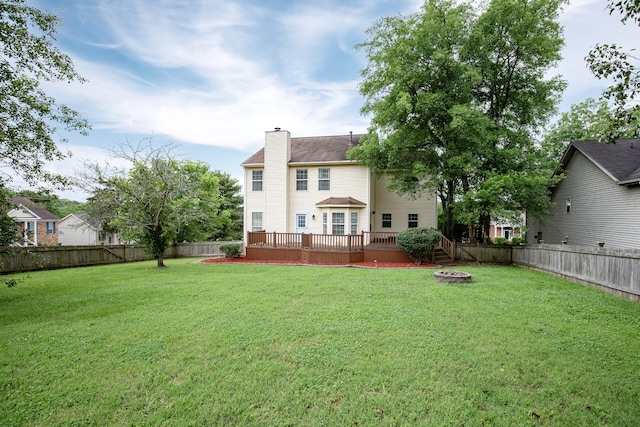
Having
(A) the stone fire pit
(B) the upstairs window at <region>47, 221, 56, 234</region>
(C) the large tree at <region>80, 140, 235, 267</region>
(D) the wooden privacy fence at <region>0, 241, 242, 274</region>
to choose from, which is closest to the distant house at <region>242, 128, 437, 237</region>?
(C) the large tree at <region>80, 140, 235, 267</region>

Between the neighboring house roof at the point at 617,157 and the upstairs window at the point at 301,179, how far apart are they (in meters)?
13.7

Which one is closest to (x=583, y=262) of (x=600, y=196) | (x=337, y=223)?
(x=600, y=196)

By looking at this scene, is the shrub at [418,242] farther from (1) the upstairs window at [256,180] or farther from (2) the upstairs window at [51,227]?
(2) the upstairs window at [51,227]

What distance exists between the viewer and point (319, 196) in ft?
59.9

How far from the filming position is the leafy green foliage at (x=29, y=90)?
6836 mm

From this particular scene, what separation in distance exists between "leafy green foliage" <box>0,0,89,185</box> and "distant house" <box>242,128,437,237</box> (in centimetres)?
1116

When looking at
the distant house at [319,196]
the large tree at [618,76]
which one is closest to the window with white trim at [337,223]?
the distant house at [319,196]

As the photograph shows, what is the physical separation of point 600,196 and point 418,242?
327 inches

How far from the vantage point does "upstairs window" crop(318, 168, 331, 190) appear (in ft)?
59.9

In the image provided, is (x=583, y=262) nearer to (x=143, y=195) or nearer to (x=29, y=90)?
(x=29, y=90)

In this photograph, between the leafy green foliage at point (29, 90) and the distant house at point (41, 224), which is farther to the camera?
the distant house at point (41, 224)

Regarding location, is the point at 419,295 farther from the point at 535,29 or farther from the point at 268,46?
the point at 535,29

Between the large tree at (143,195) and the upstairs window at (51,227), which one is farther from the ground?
the large tree at (143,195)

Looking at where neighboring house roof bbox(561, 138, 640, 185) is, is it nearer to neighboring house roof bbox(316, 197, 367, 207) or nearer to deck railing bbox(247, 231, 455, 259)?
deck railing bbox(247, 231, 455, 259)
